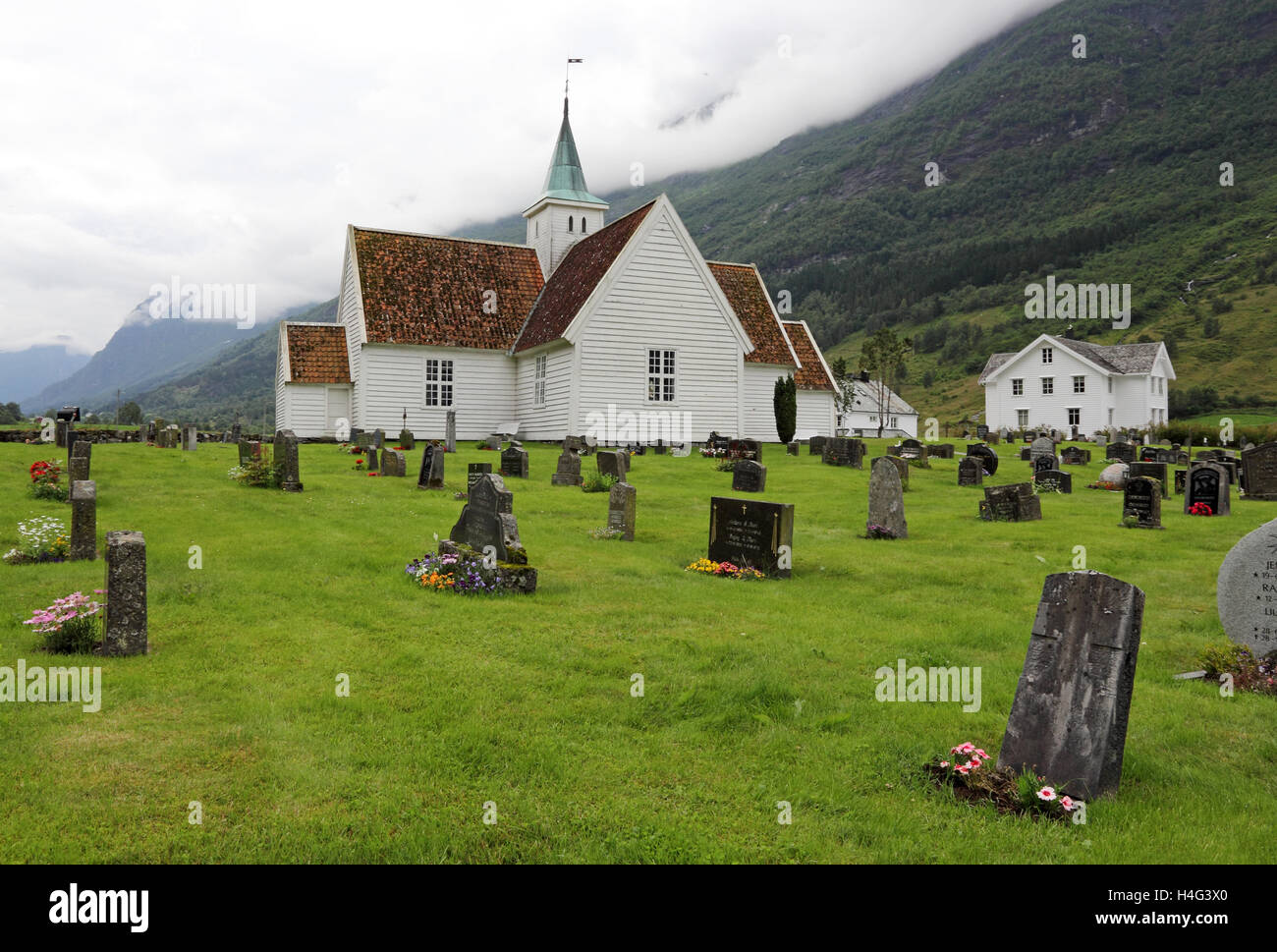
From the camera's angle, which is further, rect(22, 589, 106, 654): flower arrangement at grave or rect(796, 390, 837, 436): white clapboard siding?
rect(796, 390, 837, 436): white clapboard siding

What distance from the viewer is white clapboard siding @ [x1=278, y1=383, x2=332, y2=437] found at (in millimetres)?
35562

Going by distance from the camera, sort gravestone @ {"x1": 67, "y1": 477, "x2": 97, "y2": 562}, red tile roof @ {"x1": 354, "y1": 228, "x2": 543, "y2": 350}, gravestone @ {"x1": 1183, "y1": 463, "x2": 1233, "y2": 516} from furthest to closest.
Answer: red tile roof @ {"x1": 354, "y1": 228, "x2": 543, "y2": 350} < gravestone @ {"x1": 1183, "y1": 463, "x2": 1233, "y2": 516} < gravestone @ {"x1": 67, "y1": 477, "x2": 97, "y2": 562}

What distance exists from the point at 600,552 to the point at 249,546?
5.15 meters

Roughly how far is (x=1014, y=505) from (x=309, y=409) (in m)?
29.5

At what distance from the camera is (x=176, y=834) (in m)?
4.25

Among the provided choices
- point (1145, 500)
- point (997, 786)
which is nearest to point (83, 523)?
point (997, 786)

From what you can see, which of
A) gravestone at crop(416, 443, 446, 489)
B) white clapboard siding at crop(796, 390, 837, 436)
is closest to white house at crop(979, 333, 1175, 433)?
white clapboard siding at crop(796, 390, 837, 436)

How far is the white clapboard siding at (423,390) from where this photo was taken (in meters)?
33.5

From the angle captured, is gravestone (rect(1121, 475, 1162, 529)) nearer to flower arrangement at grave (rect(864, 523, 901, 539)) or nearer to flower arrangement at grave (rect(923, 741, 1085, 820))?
flower arrangement at grave (rect(864, 523, 901, 539))

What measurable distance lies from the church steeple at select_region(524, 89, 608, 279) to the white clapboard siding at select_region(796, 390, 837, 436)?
44.6 ft

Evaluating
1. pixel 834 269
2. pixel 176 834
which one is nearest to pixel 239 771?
pixel 176 834

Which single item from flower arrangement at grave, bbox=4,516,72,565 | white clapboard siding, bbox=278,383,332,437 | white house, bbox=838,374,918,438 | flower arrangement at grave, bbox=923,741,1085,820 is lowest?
flower arrangement at grave, bbox=923,741,1085,820

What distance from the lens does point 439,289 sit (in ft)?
118

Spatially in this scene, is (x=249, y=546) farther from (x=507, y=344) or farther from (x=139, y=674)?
(x=507, y=344)
